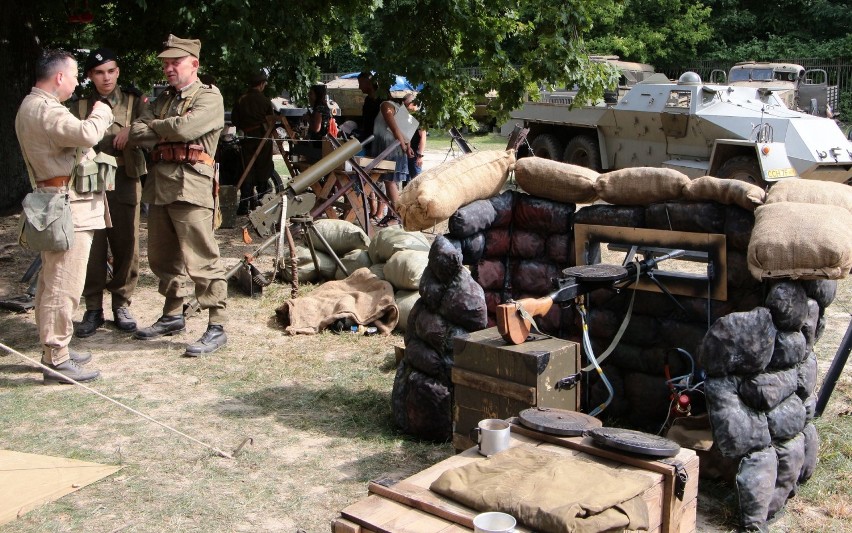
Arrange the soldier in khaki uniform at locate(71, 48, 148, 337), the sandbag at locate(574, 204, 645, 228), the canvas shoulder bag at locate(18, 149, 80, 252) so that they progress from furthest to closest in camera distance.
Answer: the soldier in khaki uniform at locate(71, 48, 148, 337), the canvas shoulder bag at locate(18, 149, 80, 252), the sandbag at locate(574, 204, 645, 228)

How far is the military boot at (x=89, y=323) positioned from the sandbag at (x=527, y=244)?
338 cm

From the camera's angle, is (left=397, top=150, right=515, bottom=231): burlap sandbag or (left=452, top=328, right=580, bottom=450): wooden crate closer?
(left=452, top=328, right=580, bottom=450): wooden crate

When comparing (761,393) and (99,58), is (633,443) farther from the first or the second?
(99,58)

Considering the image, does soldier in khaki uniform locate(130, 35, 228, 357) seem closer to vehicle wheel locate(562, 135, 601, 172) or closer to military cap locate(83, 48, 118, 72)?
military cap locate(83, 48, 118, 72)

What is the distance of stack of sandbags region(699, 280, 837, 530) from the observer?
3.89 metres

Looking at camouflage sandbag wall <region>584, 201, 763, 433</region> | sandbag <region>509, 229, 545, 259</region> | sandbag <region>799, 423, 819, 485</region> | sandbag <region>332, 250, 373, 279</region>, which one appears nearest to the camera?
sandbag <region>799, 423, 819, 485</region>

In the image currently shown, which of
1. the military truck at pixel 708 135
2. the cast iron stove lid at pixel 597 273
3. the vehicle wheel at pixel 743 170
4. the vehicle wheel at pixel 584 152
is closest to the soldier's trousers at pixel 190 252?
the cast iron stove lid at pixel 597 273

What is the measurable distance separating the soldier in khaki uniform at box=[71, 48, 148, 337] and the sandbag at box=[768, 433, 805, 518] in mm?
4755

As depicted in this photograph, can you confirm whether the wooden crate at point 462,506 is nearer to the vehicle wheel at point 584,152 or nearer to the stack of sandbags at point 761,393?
the stack of sandbags at point 761,393

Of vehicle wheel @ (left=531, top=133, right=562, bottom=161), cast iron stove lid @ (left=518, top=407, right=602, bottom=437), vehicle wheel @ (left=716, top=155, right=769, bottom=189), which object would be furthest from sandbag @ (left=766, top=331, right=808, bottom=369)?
vehicle wheel @ (left=531, top=133, right=562, bottom=161)

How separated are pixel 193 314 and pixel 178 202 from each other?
130cm

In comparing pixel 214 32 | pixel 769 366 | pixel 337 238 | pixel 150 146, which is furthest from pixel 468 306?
pixel 214 32

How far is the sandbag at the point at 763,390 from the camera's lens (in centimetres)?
394

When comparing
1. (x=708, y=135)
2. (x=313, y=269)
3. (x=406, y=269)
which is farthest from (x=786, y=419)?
(x=708, y=135)
